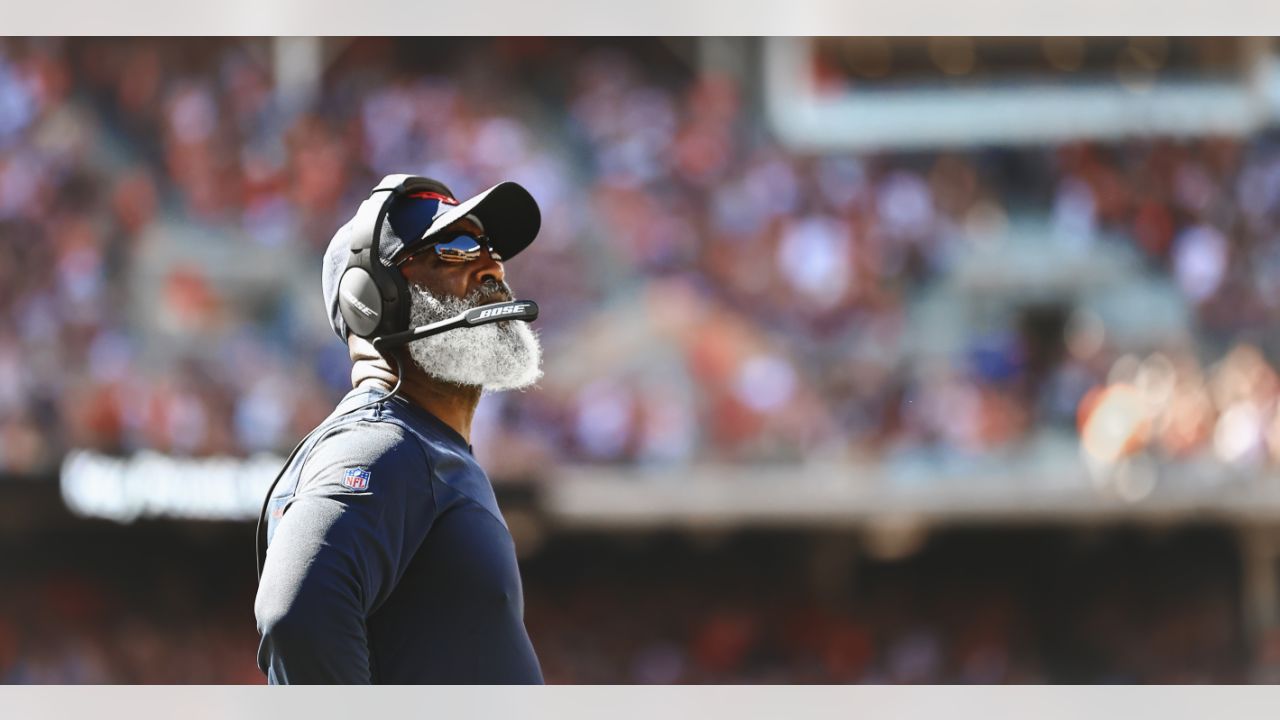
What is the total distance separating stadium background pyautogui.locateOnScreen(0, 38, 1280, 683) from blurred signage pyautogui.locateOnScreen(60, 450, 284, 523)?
2cm

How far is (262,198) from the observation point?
11133mm

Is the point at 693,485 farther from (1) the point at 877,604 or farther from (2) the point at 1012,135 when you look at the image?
(2) the point at 1012,135

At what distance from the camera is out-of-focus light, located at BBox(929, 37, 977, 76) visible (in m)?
12.4

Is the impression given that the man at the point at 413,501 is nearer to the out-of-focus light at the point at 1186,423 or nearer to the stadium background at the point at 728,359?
the stadium background at the point at 728,359

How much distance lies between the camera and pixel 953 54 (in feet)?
41.5

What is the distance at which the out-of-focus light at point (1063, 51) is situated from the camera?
12312 mm

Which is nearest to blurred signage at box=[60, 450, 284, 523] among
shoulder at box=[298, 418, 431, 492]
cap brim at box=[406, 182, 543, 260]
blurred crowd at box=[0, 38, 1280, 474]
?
blurred crowd at box=[0, 38, 1280, 474]

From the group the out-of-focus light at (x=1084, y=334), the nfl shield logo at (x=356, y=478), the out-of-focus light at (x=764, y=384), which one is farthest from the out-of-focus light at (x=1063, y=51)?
the nfl shield logo at (x=356, y=478)

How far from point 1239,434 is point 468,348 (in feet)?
27.2

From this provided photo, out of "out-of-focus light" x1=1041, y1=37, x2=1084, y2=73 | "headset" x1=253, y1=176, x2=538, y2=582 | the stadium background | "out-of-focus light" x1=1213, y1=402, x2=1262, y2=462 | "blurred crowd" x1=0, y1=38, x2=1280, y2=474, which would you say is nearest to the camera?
"headset" x1=253, y1=176, x2=538, y2=582

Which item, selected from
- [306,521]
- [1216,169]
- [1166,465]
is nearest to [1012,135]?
[1216,169]

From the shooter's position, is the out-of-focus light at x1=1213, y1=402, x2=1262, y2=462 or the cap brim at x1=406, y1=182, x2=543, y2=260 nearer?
the cap brim at x1=406, y1=182, x2=543, y2=260

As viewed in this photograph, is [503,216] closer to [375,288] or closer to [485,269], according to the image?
[485,269]

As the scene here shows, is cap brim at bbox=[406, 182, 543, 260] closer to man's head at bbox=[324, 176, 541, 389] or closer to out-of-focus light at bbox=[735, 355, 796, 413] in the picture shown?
man's head at bbox=[324, 176, 541, 389]
